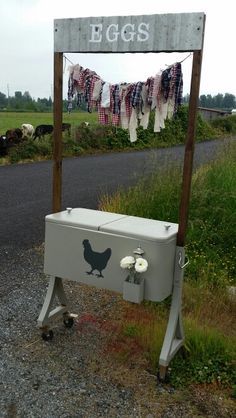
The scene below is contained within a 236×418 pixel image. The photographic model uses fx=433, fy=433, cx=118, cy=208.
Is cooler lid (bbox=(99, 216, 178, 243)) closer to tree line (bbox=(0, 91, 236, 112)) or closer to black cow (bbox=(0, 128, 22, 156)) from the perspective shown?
black cow (bbox=(0, 128, 22, 156))

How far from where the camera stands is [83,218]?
10.7 feet

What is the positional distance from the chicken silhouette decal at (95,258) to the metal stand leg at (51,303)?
0.49 metres

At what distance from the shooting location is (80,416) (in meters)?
A: 2.53

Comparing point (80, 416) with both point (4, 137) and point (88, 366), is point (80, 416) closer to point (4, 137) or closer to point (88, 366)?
point (88, 366)

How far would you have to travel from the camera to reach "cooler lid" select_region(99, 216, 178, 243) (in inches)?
112

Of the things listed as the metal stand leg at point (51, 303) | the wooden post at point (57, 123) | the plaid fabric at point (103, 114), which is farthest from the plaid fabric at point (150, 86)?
the metal stand leg at point (51, 303)

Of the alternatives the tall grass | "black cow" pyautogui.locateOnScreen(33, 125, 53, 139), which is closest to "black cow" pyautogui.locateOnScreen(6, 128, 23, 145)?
"black cow" pyautogui.locateOnScreen(33, 125, 53, 139)

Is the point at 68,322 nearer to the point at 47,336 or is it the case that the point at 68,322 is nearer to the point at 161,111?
the point at 47,336

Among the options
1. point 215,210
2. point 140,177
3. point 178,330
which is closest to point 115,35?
point 178,330

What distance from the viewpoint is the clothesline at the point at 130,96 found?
2957 millimetres

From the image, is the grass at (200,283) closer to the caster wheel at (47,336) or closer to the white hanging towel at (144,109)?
the caster wheel at (47,336)

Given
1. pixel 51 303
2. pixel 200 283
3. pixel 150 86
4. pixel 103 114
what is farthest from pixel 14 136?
pixel 150 86

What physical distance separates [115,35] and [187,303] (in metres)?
2.34

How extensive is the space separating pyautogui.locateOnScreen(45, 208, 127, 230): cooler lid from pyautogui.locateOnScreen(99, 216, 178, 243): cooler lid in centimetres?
8
